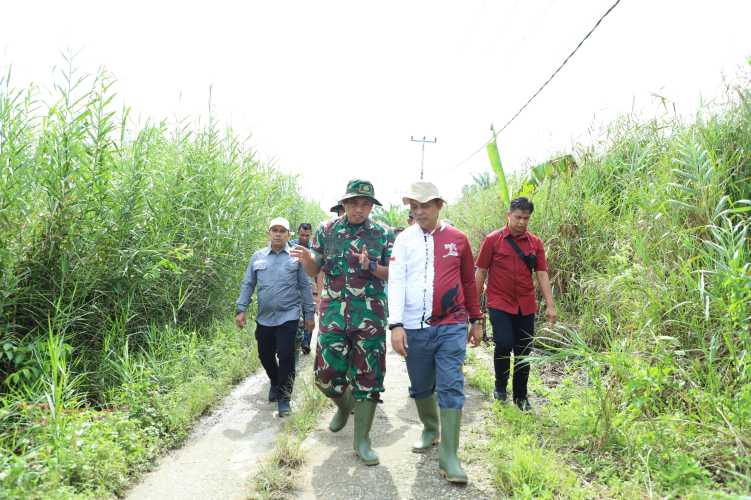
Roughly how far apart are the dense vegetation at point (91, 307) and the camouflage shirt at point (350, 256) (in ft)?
6.49

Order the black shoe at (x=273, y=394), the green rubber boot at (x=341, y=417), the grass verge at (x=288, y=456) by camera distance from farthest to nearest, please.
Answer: the black shoe at (x=273, y=394), the green rubber boot at (x=341, y=417), the grass verge at (x=288, y=456)

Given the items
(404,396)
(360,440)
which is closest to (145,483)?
(360,440)

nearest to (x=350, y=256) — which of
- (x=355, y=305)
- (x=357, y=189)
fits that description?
(x=355, y=305)

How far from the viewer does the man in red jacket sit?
16.8 ft

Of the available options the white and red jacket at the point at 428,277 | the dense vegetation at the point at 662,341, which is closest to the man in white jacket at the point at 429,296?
the white and red jacket at the point at 428,277

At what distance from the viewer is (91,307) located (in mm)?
5750

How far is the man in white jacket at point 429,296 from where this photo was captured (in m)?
3.85

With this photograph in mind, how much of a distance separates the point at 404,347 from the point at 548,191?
5354 millimetres

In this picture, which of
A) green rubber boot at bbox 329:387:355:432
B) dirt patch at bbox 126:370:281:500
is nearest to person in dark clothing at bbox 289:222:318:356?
dirt patch at bbox 126:370:281:500

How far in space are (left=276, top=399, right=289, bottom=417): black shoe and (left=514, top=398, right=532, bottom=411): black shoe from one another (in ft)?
7.32

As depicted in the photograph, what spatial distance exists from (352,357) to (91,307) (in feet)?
10.5

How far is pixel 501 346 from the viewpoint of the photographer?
201 inches

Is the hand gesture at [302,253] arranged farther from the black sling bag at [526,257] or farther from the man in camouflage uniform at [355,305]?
the black sling bag at [526,257]

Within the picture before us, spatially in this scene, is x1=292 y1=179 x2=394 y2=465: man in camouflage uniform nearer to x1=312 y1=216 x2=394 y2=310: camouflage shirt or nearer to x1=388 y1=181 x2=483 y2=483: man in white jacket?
x1=312 y1=216 x2=394 y2=310: camouflage shirt
